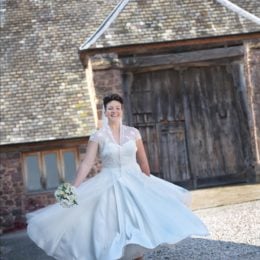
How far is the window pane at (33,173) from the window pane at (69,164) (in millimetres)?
654

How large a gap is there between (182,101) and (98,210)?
7.90 metres

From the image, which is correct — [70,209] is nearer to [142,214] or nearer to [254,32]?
[142,214]

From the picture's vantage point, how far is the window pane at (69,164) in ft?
41.1

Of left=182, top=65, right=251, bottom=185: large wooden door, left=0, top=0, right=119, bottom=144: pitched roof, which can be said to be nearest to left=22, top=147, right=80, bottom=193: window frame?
left=0, top=0, right=119, bottom=144: pitched roof

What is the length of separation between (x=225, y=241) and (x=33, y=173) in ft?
21.8

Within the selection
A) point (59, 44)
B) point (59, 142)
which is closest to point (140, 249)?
point (59, 142)

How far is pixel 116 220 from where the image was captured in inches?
204

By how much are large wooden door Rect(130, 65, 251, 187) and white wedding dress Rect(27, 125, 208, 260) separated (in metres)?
7.10

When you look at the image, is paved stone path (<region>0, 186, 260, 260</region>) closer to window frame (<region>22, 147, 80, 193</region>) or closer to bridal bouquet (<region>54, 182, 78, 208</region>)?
bridal bouquet (<region>54, 182, 78, 208</region>)

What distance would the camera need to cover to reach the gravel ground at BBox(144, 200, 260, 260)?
628cm

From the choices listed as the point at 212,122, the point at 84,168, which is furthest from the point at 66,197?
the point at 212,122

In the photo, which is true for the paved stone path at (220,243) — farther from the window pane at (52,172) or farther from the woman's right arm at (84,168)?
the window pane at (52,172)

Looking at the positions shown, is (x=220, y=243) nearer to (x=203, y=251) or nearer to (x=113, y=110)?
(x=203, y=251)

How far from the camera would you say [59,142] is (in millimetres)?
→ 12094
